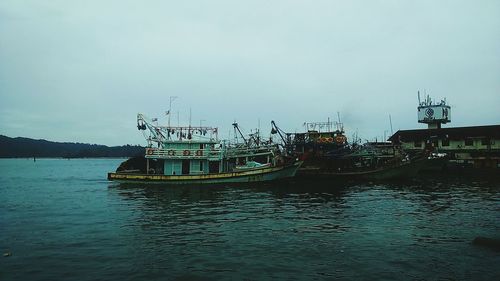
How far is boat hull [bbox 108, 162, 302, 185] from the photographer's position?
41.9m

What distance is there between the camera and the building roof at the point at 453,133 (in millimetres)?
66319

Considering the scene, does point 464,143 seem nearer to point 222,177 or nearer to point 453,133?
point 453,133

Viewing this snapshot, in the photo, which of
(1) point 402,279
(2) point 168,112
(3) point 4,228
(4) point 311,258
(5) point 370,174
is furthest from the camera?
(5) point 370,174

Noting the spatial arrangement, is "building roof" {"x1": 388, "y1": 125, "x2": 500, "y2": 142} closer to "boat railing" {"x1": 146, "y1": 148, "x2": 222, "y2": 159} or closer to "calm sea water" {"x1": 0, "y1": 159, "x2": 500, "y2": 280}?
"calm sea water" {"x1": 0, "y1": 159, "x2": 500, "y2": 280}

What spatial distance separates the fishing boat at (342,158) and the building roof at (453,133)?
16678 mm

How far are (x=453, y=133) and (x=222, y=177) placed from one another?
50212mm

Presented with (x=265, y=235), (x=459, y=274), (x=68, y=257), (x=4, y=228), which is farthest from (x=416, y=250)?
(x=4, y=228)

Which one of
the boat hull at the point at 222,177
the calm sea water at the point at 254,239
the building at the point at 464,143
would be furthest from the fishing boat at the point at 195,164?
the building at the point at 464,143

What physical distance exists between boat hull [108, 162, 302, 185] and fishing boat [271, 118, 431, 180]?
29.0 feet

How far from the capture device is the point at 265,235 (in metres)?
17.3

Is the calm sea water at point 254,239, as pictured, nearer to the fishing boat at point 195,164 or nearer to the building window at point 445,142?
the fishing boat at point 195,164

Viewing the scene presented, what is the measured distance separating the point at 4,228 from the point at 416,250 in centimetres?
2036

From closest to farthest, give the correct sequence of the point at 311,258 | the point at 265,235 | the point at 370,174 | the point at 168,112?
the point at 311,258 → the point at 265,235 → the point at 168,112 → the point at 370,174

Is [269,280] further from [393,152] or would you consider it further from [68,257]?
[393,152]
